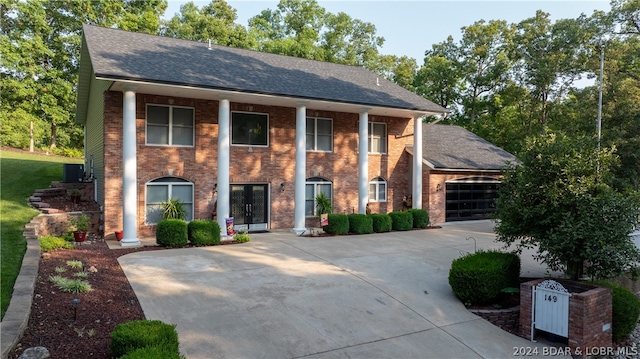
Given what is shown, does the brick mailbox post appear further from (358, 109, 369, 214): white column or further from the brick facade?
the brick facade

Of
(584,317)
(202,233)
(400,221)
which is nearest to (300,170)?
(202,233)

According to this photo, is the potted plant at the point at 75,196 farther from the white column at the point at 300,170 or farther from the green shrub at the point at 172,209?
the white column at the point at 300,170

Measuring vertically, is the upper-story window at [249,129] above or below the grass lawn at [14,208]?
above

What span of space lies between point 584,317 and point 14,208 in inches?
627

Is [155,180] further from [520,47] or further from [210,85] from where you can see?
[520,47]

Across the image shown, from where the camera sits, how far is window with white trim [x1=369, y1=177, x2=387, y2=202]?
60.4ft

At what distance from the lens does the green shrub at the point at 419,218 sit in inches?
662

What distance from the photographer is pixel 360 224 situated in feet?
49.4

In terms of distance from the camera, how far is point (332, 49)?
38031 mm

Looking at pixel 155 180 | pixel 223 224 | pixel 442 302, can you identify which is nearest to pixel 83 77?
pixel 155 180

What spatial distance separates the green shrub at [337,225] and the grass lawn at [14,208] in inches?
369

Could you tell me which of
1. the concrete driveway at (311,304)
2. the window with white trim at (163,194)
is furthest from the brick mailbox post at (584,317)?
the window with white trim at (163,194)

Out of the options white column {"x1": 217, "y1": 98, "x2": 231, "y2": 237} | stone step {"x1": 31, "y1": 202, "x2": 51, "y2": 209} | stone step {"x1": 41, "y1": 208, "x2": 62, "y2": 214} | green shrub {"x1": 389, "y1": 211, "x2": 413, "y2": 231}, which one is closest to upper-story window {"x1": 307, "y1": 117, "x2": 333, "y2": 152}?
green shrub {"x1": 389, "y1": 211, "x2": 413, "y2": 231}

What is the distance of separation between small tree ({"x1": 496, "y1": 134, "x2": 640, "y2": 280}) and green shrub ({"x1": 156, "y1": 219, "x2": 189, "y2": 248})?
8.81m
